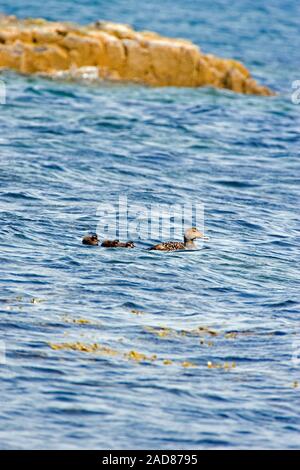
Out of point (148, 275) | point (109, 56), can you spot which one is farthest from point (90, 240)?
point (109, 56)

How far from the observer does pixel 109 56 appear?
4403 cm

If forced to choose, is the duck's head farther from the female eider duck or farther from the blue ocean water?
the blue ocean water

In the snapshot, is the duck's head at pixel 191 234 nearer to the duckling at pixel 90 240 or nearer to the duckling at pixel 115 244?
the duckling at pixel 115 244

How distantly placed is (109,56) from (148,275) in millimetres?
22707

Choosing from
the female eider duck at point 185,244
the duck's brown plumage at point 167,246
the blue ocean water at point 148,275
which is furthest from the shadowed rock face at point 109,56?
the duck's brown plumage at point 167,246

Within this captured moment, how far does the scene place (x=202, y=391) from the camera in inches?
676

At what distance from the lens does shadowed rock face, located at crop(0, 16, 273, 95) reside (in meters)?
43.5

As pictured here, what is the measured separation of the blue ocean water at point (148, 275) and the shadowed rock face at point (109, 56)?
80 cm

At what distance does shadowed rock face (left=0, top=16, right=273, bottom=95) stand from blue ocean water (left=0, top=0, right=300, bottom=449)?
0.80m

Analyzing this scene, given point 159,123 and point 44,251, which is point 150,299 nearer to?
point 44,251

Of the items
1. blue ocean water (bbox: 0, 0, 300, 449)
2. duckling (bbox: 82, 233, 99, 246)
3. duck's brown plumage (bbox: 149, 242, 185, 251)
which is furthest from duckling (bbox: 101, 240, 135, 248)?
duck's brown plumage (bbox: 149, 242, 185, 251)

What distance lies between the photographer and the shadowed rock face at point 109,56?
1713 inches

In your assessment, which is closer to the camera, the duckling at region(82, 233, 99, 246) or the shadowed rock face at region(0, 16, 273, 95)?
the duckling at region(82, 233, 99, 246)

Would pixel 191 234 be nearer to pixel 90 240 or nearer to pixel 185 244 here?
pixel 185 244
